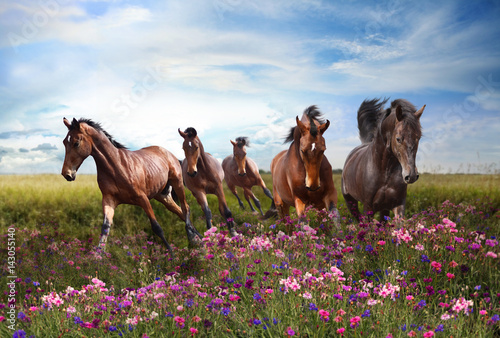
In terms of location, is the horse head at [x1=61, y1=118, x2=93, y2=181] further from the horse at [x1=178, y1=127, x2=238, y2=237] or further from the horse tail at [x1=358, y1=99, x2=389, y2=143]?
the horse tail at [x1=358, y1=99, x2=389, y2=143]

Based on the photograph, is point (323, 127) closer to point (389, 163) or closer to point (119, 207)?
point (389, 163)

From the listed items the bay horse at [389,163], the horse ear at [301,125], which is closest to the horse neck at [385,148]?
the bay horse at [389,163]

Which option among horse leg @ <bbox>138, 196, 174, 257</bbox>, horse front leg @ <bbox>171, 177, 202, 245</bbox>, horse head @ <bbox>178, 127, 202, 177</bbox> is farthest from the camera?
horse front leg @ <bbox>171, 177, 202, 245</bbox>

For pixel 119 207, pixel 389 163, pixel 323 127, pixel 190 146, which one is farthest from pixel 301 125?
pixel 119 207

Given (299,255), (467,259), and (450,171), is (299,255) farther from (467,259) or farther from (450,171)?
(450,171)

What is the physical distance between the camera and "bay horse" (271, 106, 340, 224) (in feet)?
20.0

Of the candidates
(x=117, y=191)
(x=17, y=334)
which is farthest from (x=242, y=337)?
(x=117, y=191)

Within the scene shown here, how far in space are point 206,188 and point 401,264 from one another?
17.6 feet

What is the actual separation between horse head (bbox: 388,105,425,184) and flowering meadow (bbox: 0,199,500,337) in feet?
2.40

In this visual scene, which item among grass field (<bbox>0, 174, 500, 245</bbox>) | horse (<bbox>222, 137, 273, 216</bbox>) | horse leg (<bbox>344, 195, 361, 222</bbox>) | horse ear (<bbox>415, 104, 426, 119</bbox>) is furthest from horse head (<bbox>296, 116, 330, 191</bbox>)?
horse (<bbox>222, 137, 273, 216</bbox>)

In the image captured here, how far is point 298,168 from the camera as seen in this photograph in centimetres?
680

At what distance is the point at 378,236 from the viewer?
515cm

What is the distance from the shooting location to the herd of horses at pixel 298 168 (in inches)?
242

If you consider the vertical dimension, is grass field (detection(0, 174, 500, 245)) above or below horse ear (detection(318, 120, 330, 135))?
below
